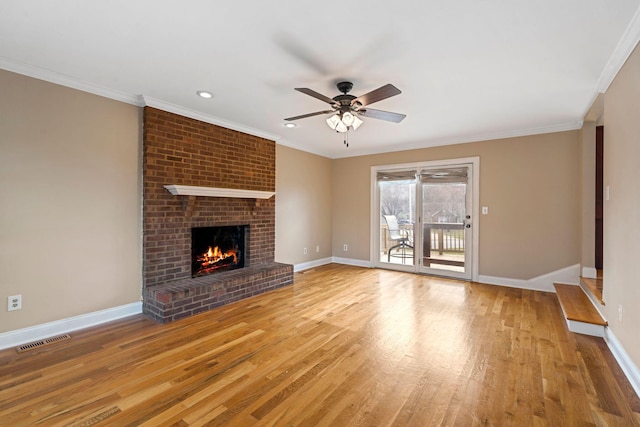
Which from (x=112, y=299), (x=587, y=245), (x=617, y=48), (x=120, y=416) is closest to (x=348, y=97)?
(x=617, y=48)

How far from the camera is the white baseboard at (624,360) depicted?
1.99 meters

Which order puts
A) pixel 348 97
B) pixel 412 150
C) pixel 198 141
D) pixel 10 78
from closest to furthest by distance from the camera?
1. pixel 10 78
2. pixel 348 97
3. pixel 198 141
4. pixel 412 150

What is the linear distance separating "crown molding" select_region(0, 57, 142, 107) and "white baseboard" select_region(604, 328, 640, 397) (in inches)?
199

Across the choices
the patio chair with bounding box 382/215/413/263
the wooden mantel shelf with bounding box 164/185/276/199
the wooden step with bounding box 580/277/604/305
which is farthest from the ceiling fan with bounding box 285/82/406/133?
the patio chair with bounding box 382/215/413/263

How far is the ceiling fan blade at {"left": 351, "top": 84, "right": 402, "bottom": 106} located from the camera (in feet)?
7.61

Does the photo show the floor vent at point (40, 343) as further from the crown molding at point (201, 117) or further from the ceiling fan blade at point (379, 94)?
the ceiling fan blade at point (379, 94)

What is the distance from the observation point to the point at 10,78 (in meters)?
2.55

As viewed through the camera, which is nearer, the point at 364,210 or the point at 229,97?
the point at 229,97

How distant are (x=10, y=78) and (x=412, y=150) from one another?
535 centimetres

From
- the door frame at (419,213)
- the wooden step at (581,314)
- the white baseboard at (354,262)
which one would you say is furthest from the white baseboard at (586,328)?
the white baseboard at (354,262)

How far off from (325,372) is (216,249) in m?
2.70

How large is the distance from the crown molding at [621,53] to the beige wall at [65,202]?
4448mm

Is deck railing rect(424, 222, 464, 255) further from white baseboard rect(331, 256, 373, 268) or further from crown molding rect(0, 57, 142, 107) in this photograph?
crown molding rect(0, 57, 142, 107)

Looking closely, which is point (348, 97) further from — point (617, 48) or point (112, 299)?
point (112, 299)
